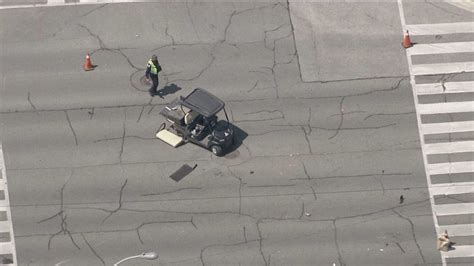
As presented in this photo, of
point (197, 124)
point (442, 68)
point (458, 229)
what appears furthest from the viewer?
point (442, 68)

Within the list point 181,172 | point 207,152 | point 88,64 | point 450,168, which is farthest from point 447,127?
point 88,64

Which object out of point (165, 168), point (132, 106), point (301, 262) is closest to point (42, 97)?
point (132, 106)

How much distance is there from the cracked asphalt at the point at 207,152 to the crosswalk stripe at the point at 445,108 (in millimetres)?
503

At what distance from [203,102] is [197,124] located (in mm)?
1171

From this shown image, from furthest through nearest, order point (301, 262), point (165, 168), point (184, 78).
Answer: point (184, 78) → point (165, 168) → point (301, 262)

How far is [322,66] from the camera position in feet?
111

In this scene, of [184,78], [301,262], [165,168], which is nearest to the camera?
[301,262]

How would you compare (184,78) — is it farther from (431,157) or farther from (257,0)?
(431,157)

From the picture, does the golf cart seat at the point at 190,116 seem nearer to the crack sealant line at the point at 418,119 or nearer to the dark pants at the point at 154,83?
the dark pants at the point at 154,83

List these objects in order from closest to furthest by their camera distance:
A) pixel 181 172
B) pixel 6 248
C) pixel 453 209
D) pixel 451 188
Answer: pixel 6 248 → pixel 453 209 → pixel 451 188 → pixel 181 172

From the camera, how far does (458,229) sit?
29812mm

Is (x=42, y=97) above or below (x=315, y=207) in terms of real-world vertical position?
above

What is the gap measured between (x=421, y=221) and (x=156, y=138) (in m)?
9.84

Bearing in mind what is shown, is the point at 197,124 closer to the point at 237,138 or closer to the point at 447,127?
the point at 237,138
